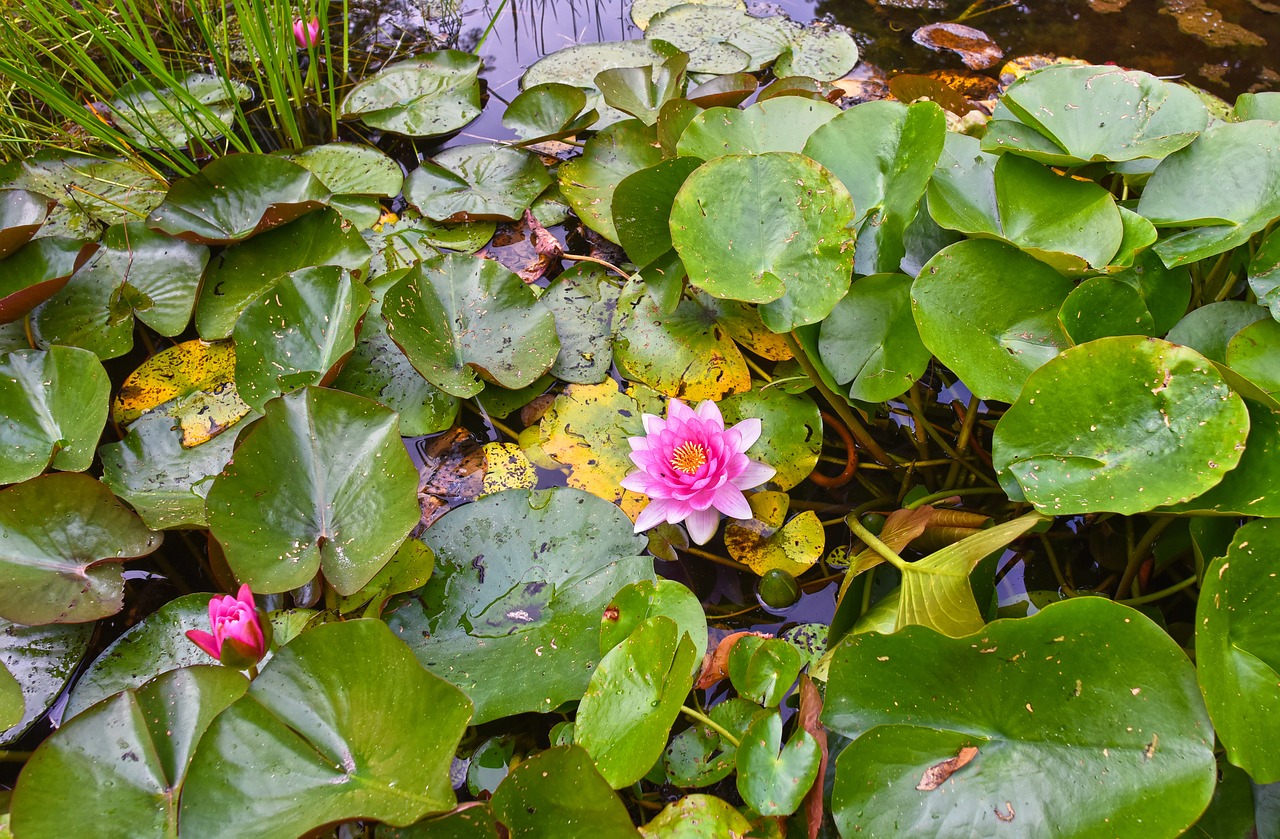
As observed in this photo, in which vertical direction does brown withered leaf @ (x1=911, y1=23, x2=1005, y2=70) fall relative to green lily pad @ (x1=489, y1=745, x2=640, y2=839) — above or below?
above

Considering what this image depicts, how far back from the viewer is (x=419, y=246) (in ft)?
7.33

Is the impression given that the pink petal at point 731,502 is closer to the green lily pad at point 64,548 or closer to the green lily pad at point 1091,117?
the green lily pad at point 1091,117

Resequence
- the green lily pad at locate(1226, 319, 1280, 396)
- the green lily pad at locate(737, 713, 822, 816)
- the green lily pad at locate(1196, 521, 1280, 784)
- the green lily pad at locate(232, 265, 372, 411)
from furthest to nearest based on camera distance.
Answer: the green lily pad at locate(232, 265, 372, 411) → the green lily pad at locate(1226, 319, 1280, 396) → the green lily pad at locate(737, 713, 822, 816) → the green lily pad at locate(1196, 521, 1280, 784)

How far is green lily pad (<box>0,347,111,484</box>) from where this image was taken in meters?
1.57

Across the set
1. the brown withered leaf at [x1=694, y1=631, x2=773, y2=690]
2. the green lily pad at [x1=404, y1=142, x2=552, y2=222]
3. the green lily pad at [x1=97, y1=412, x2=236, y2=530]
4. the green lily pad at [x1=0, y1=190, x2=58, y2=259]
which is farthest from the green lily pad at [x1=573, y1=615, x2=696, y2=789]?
the green lily pad at [x1=0, y1=190, x2=58, y2=259]

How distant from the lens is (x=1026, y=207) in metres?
1.57

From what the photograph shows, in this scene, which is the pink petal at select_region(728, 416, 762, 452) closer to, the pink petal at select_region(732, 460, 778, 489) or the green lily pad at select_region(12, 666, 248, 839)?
the pink petal at select_region(732, 460, 778, 489)

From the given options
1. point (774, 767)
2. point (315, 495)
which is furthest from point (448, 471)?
point (774, 767)

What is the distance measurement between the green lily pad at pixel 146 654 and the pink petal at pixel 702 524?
3.24 feet

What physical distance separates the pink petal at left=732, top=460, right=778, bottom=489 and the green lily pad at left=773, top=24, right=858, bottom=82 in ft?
5.83

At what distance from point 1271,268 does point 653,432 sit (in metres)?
1.22

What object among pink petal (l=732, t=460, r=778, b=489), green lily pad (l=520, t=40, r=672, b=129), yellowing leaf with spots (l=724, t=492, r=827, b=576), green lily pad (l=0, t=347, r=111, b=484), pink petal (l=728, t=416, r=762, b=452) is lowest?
yellowing leaf with spots (l=724, t=492, r=827, b=576)

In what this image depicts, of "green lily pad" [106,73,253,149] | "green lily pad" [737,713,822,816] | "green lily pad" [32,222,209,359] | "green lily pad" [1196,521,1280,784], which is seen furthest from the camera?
"green lily pad" [106,73,253,149]

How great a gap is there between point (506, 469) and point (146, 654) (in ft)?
2.62
